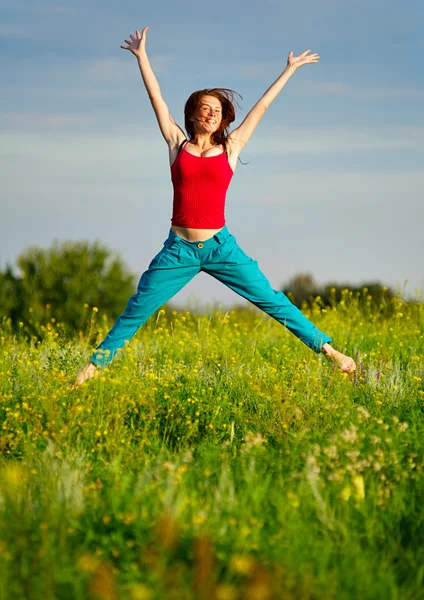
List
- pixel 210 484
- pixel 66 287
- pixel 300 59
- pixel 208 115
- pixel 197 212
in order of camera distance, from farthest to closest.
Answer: pixel 66 287 < pixel 300 59 < pixel 208 115 < pixel 197 212 < pixel 210 484

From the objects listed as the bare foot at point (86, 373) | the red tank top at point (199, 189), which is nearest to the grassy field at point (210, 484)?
the bare foot at point (86, 373)

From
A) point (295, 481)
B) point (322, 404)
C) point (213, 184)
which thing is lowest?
point (295, 481)

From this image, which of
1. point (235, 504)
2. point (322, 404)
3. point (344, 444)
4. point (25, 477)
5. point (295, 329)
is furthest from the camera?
point (295, 329)

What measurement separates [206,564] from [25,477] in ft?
5.80

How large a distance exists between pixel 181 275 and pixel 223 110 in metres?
1.48

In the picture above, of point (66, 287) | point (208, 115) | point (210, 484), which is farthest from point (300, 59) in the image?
point (66, 287)

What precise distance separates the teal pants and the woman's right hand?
5.08 ft

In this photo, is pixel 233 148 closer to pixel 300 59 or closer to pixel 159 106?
pixel 159 106

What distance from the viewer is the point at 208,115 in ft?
20.3

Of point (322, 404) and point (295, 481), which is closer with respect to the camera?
point (295, 481)

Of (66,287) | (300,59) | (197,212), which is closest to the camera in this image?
(197,212)

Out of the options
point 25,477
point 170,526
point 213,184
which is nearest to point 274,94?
point 213,184

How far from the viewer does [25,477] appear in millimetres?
3934

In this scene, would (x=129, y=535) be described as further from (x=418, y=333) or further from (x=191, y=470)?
(x=418, y=333)
